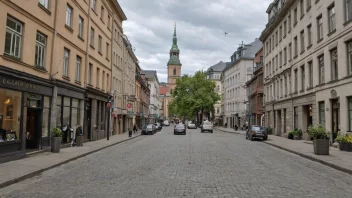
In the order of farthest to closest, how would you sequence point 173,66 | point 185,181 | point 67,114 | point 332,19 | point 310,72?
point 173,66 → point 310,72 → point 332,19 → point 67,114 → point 185,181

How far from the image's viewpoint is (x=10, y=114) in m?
14.3

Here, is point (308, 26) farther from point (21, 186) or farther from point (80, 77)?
point (21, 186)

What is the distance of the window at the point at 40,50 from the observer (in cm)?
1689

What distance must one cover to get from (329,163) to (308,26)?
18.3m

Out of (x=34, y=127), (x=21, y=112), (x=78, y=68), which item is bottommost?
(x=34, y=127)

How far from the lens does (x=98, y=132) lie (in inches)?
1174

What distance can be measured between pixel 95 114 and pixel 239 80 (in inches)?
1921

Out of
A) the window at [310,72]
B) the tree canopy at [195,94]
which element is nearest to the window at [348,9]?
the window at [310,72]

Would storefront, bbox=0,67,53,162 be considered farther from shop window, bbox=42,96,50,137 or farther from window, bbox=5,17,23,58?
window, bbox=5,17,23,58

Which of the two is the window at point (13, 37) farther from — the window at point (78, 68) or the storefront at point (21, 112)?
the window at point (78, 68)

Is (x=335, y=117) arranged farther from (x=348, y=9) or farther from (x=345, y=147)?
(x=348, y=9)

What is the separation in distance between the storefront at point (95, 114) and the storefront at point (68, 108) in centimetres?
142

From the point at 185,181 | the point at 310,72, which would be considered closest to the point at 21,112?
the point at 185,181

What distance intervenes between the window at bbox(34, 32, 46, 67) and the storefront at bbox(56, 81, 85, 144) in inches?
84.7
